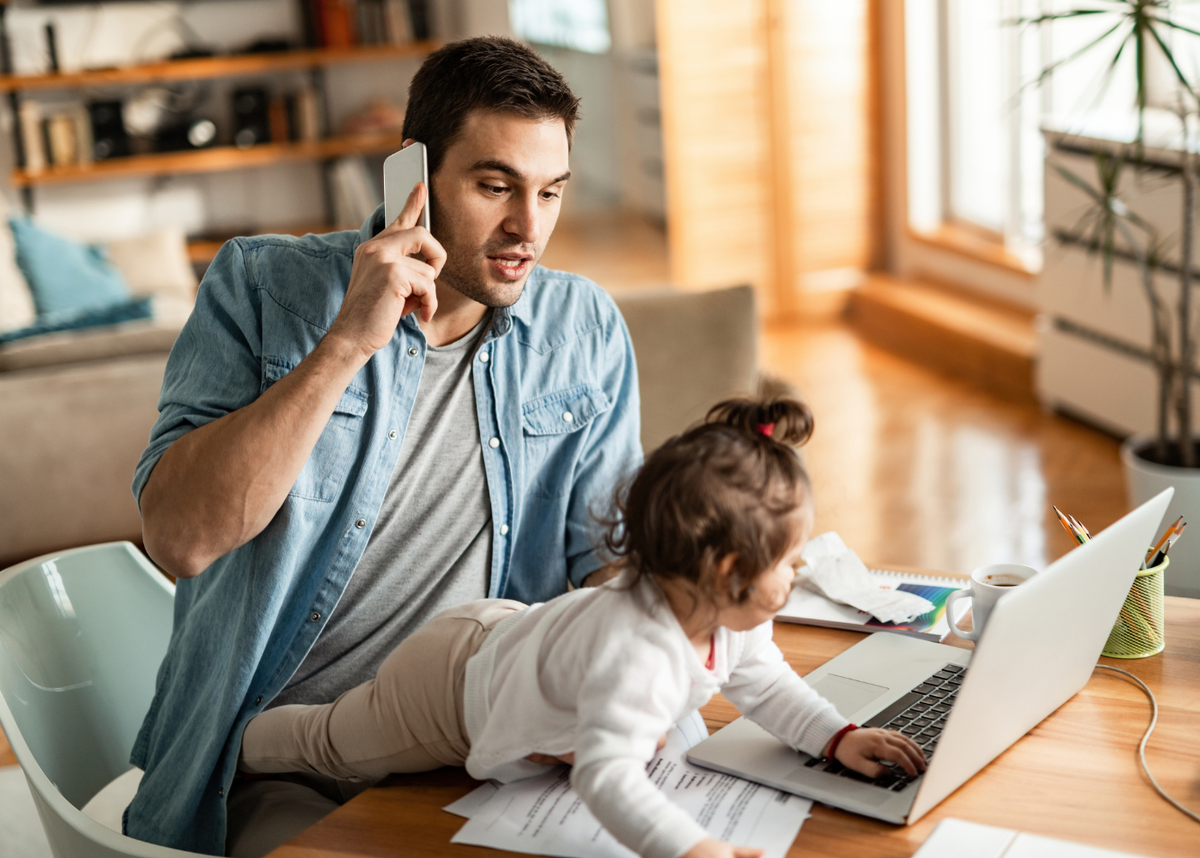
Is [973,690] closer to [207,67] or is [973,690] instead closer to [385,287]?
[385,287]

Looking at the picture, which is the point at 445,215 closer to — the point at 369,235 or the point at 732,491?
the point at 369,235

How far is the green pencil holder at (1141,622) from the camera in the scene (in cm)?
114

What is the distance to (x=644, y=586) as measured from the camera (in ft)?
3.12

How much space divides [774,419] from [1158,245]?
9.82 ft

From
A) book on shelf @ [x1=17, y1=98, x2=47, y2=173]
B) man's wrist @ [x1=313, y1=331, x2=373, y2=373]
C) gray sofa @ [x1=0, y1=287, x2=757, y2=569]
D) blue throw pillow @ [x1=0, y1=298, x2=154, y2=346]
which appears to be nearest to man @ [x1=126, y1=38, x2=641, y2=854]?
man's wrist @ [x1=313, y1=331, x2=373, y2=373]

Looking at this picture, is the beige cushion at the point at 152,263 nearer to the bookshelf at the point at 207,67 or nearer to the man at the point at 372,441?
the bookshelf at the point at 207,67

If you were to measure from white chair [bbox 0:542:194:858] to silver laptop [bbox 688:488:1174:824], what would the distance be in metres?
0.78

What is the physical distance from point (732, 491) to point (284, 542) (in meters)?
0.60

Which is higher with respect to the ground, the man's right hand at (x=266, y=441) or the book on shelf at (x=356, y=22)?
the book on shelf at (x=356, y=22)

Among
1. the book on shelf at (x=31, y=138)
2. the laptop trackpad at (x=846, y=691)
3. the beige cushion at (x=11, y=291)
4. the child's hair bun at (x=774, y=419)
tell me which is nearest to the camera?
the child's hair bun at (x=774, y=419)

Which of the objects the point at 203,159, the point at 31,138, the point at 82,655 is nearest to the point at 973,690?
the point at 82,655

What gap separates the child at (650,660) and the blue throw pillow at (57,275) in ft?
13.7

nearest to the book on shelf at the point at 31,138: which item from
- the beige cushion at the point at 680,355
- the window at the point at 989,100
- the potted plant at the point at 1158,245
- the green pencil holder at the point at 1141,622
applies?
the window at the point at 989,100

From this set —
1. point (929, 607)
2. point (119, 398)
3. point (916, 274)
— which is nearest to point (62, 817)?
point (929, 607)
